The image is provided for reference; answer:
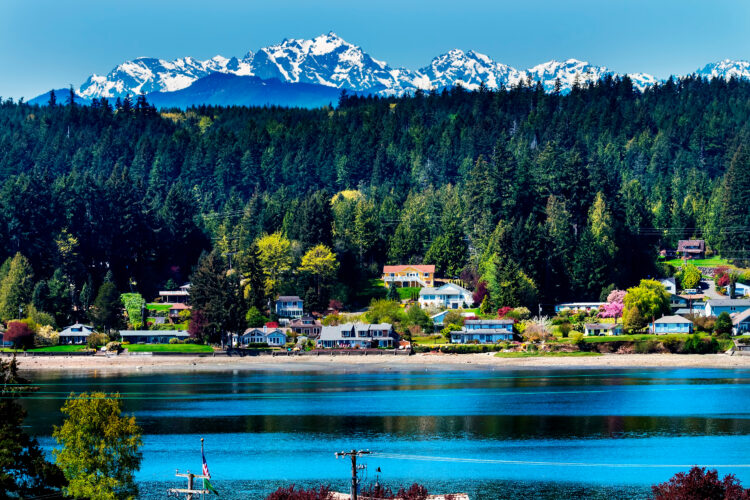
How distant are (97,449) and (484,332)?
74.8 m

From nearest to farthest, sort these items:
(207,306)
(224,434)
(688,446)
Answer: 1. (688,446)
2. (224,434)
3. (207,306)

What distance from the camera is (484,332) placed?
353 feet

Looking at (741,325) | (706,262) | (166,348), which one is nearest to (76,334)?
(166,348)

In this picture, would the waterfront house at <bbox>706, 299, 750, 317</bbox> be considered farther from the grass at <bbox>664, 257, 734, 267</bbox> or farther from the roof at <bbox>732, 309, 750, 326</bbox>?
the grass at <bbox>664, 257, 734, 267</bbox>

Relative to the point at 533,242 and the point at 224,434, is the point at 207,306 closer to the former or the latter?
the point at 533,242

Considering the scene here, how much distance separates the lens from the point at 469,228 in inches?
5394

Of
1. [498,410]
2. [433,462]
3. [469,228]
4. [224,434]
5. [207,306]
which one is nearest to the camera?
[433,462]

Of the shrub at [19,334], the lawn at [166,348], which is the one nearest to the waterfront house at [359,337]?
the lawn at [166,348]

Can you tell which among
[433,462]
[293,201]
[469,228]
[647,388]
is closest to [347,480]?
[433,462]

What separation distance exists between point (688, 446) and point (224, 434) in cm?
2618

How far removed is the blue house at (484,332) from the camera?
10775 cm

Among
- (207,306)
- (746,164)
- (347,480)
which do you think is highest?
(746,164)

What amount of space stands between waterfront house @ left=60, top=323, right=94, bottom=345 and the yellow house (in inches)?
1464

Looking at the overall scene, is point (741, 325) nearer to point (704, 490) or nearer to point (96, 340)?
point (96, 340)
